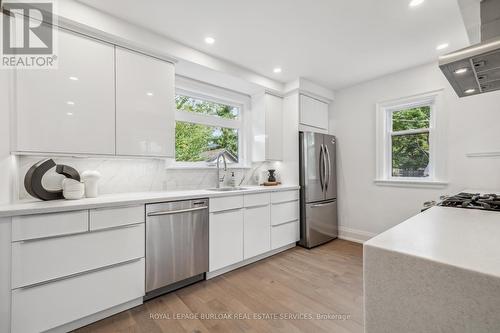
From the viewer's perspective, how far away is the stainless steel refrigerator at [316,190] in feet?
10.7

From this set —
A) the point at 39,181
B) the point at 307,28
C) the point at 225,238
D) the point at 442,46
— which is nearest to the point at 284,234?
the point at 225,238

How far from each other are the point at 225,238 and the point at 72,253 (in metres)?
1.35

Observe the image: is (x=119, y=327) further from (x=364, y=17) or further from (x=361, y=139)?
(x=361, y=139)

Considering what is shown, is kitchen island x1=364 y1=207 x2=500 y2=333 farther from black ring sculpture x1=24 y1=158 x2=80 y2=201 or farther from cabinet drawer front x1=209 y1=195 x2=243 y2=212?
black ring sculpture x1=24 y1=158 x2=80 y2=201

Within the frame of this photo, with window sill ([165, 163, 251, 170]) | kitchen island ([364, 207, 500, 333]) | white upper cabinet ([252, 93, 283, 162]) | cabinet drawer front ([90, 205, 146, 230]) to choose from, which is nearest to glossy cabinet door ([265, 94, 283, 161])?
white upper cabinet ([252, 93, 283, 162])

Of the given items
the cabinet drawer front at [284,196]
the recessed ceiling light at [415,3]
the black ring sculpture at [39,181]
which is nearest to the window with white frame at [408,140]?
the cabinet drawer front at [284,196]

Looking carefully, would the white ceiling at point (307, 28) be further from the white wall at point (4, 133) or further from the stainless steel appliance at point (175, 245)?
the stainless steel appliance at point (175, 245)

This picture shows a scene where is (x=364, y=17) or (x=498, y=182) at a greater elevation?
(x=364, y=17)

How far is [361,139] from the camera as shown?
139 inches

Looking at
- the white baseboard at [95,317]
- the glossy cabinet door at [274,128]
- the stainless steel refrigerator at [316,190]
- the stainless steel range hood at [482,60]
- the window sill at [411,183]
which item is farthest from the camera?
the glossy cabinet door at [274,128]

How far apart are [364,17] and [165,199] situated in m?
2.48

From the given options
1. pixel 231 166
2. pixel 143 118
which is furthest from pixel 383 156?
pixel 143 118

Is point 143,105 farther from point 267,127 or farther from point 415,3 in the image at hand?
point 415,3

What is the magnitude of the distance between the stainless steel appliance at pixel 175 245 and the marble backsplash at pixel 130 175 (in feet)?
2.18
